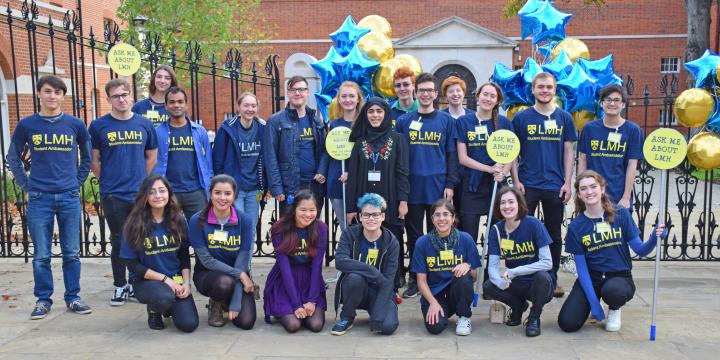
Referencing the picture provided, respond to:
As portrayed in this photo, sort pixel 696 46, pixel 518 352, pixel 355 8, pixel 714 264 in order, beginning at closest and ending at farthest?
1. pixel 518 352
2. pixel 714 264
3. pixel 696 46
4. pixel 355 8

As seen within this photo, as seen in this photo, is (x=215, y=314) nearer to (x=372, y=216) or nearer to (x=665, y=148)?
(x=372, y=216)

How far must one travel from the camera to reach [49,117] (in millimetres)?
5059

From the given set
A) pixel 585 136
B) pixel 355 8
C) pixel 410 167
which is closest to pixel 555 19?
pixel 585 136

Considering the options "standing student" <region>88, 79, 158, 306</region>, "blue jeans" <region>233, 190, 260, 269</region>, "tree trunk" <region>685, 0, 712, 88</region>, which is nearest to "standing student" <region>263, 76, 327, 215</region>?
"blue jeans" <region>233, 190, 260, 269</region>

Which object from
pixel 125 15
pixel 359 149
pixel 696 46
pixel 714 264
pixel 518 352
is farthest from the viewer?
pixel 125 15

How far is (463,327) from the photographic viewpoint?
475 centimetres

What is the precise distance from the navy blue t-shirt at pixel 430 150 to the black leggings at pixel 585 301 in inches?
57.9

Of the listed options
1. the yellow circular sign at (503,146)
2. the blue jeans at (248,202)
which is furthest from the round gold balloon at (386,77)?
the blue jeans at (248,202)

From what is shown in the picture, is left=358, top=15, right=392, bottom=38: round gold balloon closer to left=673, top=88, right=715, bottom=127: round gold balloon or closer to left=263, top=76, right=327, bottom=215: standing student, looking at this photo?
left=263, top=76, right=327, bottom=215: standing student

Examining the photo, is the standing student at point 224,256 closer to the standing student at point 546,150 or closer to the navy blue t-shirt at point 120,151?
the navy blue t-shirt at point 120,151

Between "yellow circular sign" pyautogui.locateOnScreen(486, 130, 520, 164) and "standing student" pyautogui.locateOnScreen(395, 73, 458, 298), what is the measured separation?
18.4 inches

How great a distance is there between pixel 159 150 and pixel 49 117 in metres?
0.92

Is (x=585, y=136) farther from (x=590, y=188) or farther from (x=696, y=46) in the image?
(x=696, y=46)

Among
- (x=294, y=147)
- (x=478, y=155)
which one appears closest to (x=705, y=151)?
(x=478, y=155)
